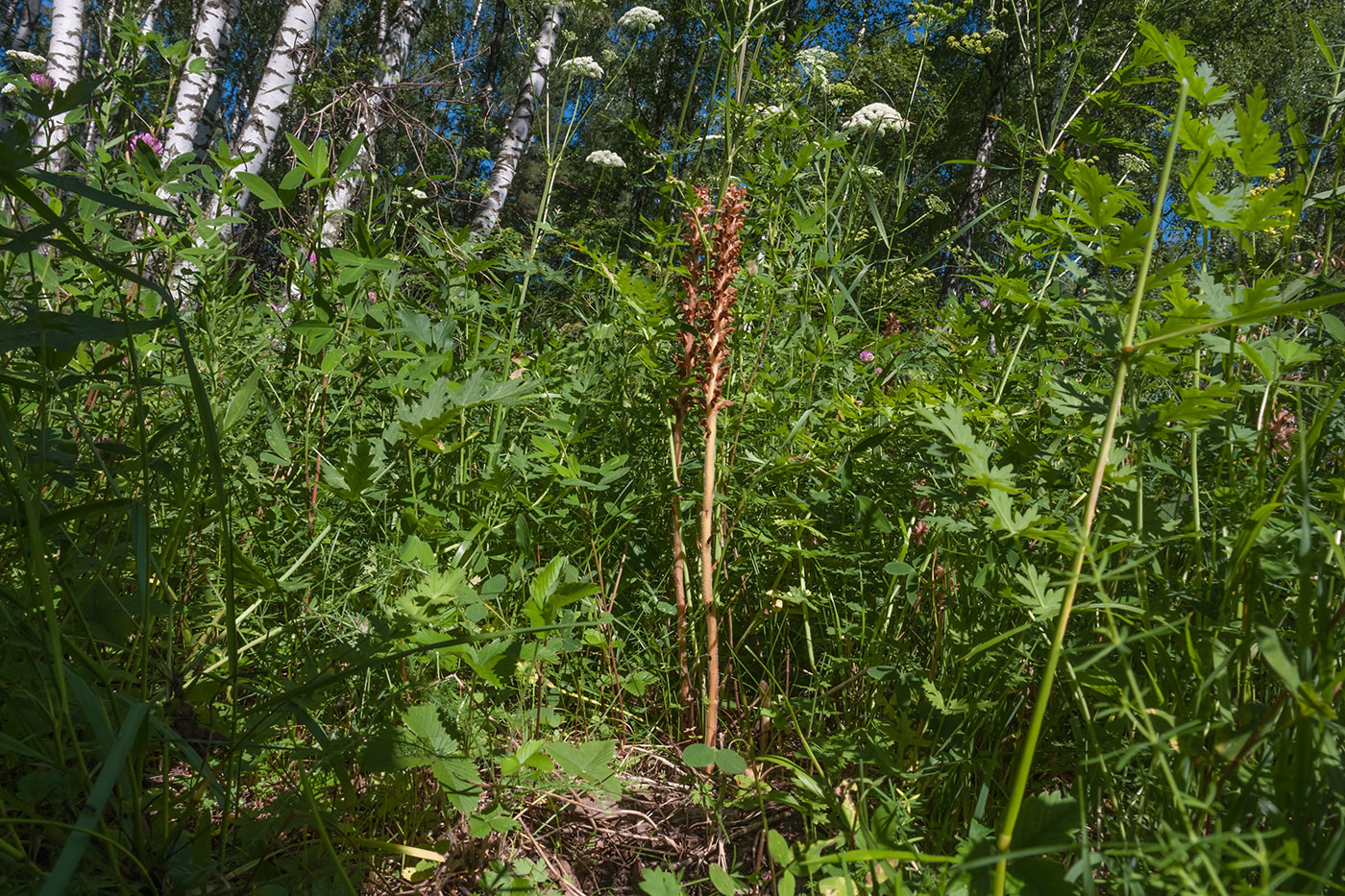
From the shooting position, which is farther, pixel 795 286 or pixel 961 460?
pixel 795 286

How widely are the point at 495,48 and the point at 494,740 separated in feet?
60.6

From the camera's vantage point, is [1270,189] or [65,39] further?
[65,39]


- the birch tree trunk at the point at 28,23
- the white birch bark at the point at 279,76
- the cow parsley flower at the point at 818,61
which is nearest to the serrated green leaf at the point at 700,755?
the cow parsley flower at the point at 818,61

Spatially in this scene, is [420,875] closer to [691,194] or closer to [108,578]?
[108,578]

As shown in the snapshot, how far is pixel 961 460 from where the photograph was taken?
1.04 metres

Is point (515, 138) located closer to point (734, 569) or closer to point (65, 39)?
point (65, 39)

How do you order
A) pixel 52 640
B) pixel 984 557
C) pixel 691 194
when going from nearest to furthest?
pixel 52 640
pixel 984 557
pixel 691 194

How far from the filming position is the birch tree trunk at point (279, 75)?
236 inches

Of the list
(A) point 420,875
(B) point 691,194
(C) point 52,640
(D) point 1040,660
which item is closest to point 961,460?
(D) point 1040,660

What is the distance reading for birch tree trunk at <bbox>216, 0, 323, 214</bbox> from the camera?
5988 millimetres

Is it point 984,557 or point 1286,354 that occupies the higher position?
point 1286,354

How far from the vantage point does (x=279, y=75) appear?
243 inches

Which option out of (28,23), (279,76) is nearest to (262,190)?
(279,76)

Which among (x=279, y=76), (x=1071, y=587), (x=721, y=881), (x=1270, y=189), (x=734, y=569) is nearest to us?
(x=1071, y=587)
